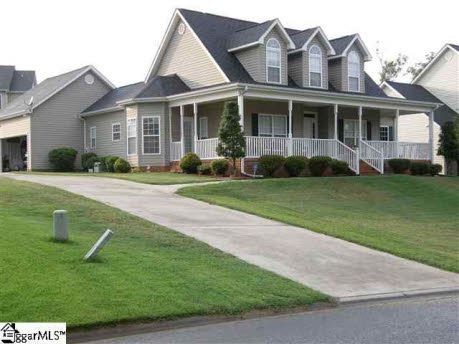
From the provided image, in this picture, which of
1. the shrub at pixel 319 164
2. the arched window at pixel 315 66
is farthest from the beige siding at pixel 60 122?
the shrub at pixel 319 164

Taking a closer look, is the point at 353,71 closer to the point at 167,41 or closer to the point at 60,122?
the point at 167,41

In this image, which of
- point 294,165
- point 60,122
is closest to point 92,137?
point 60,122

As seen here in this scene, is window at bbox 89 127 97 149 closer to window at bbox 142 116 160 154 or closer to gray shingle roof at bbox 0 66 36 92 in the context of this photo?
window at bbox 142 116 160 154

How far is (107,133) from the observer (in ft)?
109

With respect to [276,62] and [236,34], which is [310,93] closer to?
[276,62]

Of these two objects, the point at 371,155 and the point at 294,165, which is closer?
the point at 294,165

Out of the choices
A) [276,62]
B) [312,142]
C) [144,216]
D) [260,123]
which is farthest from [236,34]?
[144,216]

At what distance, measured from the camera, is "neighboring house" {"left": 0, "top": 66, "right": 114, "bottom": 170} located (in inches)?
1346

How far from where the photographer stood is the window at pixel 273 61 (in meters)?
29.0

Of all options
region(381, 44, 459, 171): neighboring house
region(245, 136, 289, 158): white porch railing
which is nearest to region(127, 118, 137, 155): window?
region(245, 136, 289, 158): white porch railing

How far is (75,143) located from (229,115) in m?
14.0

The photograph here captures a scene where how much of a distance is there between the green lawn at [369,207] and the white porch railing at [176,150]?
706 cm

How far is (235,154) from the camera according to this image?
24.5 m

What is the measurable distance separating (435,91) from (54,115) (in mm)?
24959
